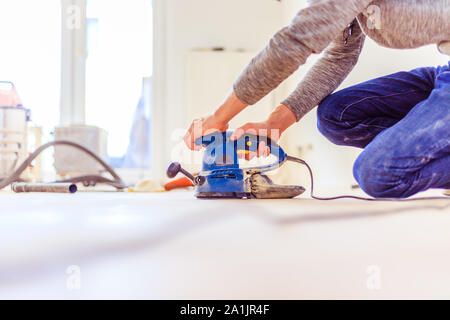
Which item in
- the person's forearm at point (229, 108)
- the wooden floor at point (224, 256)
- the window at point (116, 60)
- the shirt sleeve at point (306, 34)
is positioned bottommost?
the wooden floor at point (224, 256)

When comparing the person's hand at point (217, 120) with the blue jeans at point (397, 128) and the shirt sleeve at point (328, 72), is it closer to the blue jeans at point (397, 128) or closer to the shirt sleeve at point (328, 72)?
the shirt sleeve at point (328, 72)

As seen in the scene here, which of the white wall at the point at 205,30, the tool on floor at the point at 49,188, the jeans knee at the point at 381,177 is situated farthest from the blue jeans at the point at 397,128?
the white wall at the point at 205,30

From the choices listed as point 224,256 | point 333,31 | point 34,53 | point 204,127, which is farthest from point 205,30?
point 224,256

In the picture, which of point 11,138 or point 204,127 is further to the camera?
point 11,138

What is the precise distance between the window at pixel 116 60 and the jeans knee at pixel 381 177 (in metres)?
2.91

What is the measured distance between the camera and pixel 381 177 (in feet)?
2.76

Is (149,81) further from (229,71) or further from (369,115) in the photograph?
(369,115)

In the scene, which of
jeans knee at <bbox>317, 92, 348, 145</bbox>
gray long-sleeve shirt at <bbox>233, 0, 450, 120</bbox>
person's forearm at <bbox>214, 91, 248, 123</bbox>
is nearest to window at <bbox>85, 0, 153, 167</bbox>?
jeans knee at <bbox>317, 92, 348, 145</bbox>

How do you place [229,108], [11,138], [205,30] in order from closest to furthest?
1. [229,108]
2. [11,138]
3. [205,30]

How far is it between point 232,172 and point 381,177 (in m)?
0.34

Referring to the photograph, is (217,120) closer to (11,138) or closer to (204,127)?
(204,127)

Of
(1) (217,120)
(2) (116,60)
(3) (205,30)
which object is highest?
(3) (205,30)

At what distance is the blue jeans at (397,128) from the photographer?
76cm

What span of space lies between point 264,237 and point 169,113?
3108 millimetres
